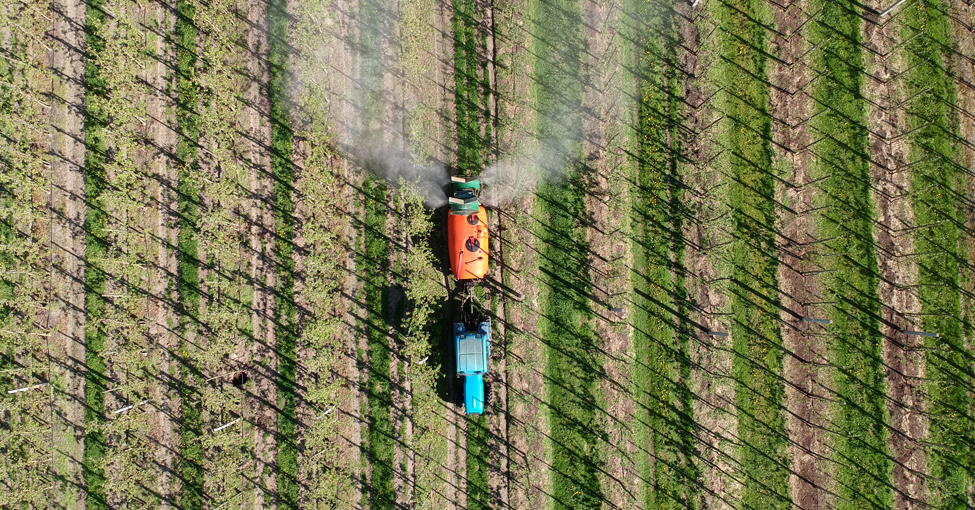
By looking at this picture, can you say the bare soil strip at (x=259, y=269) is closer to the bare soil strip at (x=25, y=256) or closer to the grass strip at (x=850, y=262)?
the bare soil strip at (x=25, y=256)

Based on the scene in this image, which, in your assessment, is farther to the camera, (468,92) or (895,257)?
(468,92)

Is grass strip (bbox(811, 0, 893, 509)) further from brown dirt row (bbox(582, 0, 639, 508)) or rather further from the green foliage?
the green foliage

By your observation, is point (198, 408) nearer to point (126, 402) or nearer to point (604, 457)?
point (126, 402)

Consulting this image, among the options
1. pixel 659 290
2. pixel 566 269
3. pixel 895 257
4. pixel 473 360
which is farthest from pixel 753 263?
pixel 473 360

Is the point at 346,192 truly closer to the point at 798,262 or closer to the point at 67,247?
the point at 67,247

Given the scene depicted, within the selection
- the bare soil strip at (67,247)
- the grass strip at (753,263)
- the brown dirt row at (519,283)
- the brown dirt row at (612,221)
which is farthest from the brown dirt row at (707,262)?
the bare soil strip at (67,247)
